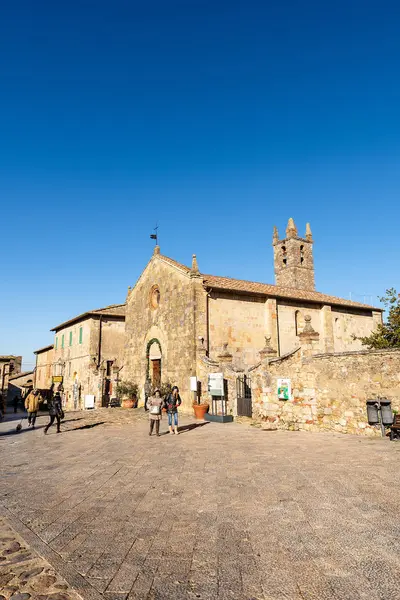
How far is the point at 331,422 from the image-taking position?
39.1 feet

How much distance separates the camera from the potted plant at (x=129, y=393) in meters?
23.7

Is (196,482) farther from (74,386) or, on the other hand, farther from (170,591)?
(74,386)

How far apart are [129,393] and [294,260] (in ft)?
90.8

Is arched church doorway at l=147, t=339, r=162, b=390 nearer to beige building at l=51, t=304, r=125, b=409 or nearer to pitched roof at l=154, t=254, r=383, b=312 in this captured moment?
beige building at l=51, t=304, r=125, b=409

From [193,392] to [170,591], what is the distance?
15644 millimetres

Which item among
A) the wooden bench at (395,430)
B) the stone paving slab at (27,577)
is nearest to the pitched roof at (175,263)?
the wooden bench at (395,430)

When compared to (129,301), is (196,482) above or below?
below

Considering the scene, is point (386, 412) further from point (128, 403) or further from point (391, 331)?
point (128, 403)

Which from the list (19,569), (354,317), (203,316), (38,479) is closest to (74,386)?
(203,316)

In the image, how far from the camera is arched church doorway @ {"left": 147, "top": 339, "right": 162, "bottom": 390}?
75.5ft

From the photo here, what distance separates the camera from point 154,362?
23750mm

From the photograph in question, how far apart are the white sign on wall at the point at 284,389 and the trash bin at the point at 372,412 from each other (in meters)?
3.00

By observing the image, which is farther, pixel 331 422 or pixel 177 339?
pixel 177 339

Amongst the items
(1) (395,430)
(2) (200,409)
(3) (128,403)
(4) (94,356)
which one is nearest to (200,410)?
(2) (200,409)
